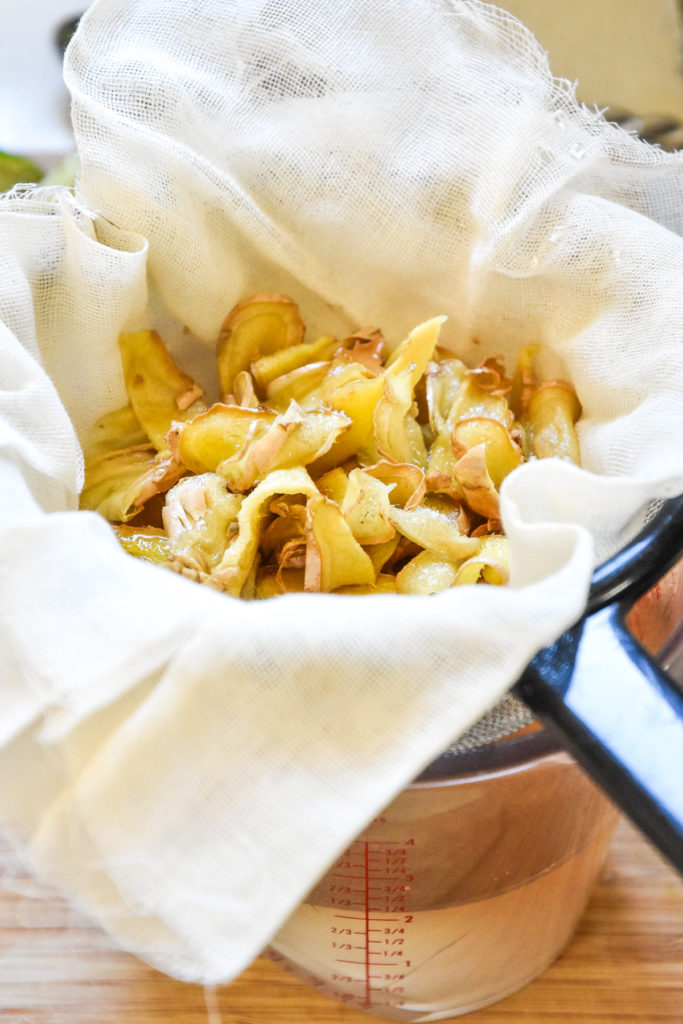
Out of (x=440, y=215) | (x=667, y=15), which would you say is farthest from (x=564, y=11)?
(x=440, y=215)

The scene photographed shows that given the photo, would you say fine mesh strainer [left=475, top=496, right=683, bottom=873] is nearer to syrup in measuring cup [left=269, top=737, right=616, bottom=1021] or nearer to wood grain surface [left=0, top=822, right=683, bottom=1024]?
syrup in measuring cup [left=269, top=737, right=616, bottom=1021]

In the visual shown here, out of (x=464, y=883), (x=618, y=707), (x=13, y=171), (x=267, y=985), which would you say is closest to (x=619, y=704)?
(x=618, y=707)

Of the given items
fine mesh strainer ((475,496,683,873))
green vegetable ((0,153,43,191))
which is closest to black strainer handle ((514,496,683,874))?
fine mesh strainer ((475,496,683,873))

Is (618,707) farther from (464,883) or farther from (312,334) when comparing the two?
(312,334)

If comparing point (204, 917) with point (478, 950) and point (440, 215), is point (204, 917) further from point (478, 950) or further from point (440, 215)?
point (440, 215)

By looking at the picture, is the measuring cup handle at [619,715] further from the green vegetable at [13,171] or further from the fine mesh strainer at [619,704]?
the green vegetable at [13,171]

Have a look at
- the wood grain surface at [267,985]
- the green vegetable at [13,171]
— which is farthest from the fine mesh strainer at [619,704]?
the green vegetable at [13,171]

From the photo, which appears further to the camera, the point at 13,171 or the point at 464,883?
the point at 13,171
